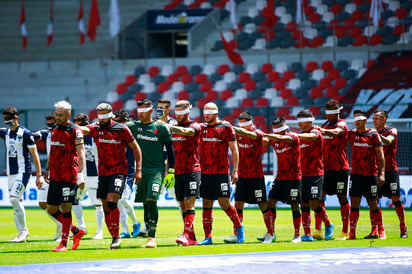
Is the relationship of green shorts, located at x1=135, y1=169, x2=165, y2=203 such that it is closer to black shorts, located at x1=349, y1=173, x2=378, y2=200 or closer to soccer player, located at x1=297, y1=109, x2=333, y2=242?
soccer player, located at x1=297, y1=109, x2=333, y2=242

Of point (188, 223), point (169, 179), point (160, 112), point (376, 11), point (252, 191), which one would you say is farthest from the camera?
point (376, 11)

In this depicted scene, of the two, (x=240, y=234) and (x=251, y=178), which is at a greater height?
(x=251, y=178)

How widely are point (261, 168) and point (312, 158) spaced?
2.94 feet

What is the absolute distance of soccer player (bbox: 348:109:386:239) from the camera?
13008mm

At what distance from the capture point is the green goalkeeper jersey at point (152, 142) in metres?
11.8

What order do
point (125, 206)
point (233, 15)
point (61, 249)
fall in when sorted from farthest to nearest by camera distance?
point (233, 15) < point (125, 206) < point (61, 249)

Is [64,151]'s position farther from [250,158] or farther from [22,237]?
[250,158]

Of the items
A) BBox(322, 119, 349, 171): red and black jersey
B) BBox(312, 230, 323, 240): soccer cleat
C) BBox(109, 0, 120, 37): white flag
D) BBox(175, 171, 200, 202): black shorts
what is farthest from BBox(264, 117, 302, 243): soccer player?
BBox(109, 0, 120, 37): white flag

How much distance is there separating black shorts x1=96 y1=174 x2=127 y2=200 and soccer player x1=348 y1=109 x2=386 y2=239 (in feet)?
13.8

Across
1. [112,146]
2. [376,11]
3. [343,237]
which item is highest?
[376,11]

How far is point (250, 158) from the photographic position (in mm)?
12641

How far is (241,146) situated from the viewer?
1280 centimetres

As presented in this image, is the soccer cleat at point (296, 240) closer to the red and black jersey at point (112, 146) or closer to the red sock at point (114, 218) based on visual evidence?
the red sock at point (114, 218)

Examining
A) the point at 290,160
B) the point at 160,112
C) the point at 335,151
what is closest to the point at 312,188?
the point at 290,160
